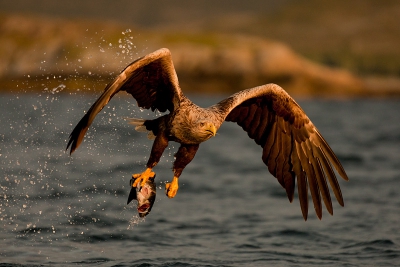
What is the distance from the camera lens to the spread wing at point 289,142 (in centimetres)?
849

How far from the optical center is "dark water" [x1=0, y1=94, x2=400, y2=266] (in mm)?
8617

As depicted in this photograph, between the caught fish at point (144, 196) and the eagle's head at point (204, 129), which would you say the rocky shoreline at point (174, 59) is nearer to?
the caught fish at point (144, 196)

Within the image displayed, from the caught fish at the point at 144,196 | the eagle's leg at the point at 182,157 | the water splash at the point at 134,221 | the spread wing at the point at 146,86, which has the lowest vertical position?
the water splash at the point at 134,221

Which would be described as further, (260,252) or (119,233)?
(119,233)

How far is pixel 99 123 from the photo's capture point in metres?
24.0

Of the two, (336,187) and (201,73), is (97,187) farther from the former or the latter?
(201,73)

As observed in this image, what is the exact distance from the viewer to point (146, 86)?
800cm

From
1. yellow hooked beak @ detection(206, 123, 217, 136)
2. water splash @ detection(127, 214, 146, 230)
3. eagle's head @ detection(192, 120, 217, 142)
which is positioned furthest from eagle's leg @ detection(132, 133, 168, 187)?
water splash @ detection(127, 214, 146, 230)

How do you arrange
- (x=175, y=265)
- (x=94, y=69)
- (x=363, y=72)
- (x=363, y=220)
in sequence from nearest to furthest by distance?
(x=175, y=265) < (x=363, y=220) < (x=94, y=69) < (x=363, y=72)

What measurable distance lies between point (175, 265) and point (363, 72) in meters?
101

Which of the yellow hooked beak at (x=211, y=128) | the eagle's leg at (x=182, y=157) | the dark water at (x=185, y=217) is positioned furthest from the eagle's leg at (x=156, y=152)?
the dark water at (x=185, y=217)

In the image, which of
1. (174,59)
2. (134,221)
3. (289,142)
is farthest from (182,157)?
(174,59)

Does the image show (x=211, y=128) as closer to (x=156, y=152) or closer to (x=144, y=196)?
(x=156, y=152)

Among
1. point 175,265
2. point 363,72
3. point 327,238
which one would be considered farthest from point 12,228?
point 363,72
